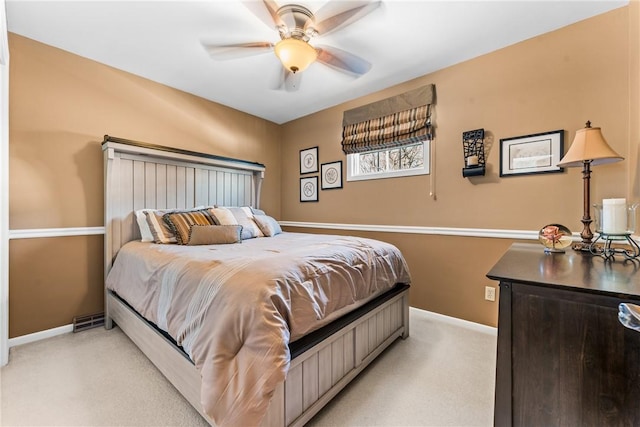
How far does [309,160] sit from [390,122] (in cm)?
133

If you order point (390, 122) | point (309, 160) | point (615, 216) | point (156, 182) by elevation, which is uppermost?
point (390, 122)

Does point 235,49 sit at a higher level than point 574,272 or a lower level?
higher

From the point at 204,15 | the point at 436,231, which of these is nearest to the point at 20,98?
the point at 204,15

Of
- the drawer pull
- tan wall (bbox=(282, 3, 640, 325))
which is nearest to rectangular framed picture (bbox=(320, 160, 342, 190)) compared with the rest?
tan wall (bbox=(282, 3, 640, 325))

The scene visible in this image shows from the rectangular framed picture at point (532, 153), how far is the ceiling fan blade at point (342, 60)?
4.58 ft

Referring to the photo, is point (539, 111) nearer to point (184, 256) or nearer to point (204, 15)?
point (204, 15)

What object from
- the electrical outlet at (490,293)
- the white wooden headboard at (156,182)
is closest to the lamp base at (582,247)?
the electrical outlet at (490,293)

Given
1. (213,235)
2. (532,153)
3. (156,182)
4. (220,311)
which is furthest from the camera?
(156,182)

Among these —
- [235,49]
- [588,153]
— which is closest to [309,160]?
[235,49]

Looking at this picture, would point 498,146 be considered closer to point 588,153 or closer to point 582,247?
point 588,153

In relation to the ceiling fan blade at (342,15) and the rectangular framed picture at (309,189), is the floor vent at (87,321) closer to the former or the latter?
the rectangular framed picture at (309,189)

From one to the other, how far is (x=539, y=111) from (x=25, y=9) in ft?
13.1

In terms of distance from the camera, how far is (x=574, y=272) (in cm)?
105

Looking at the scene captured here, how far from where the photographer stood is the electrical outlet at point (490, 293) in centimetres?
240
